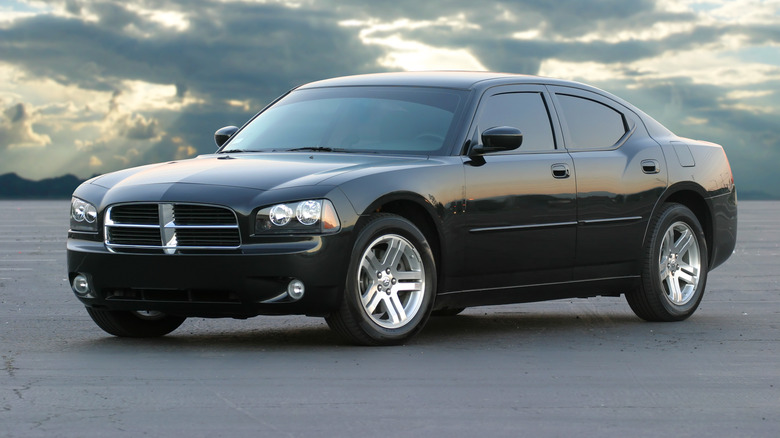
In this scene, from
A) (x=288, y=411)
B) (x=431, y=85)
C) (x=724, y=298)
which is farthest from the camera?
(x=724, y=298)

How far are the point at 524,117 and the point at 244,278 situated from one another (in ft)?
8.98

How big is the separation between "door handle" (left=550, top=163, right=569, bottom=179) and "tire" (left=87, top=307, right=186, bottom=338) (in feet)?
9.02

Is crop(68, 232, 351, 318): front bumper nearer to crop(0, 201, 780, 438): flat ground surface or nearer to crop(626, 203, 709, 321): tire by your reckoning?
crop(0, 201, 780, 438): flat ground surface

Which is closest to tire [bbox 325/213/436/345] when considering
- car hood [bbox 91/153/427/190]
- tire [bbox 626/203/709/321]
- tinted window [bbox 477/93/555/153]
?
→ car hood [bbox 91/153/427/190]

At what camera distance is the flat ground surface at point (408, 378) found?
19.3 ft

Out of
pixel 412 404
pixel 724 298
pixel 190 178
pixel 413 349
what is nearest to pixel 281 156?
pixel 190 178

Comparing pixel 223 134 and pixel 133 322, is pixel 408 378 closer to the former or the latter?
pixel 133 322

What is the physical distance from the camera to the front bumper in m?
7.96

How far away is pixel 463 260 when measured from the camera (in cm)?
886

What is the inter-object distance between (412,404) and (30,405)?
5.72 feet

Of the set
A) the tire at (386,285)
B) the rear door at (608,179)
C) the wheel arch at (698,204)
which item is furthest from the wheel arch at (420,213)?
the wheel arch at (698,204)

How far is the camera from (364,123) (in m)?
9.38

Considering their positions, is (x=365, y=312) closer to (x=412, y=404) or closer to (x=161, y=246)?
(x=161, y=246)

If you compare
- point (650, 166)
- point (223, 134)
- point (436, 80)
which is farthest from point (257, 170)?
point (650, 166)
